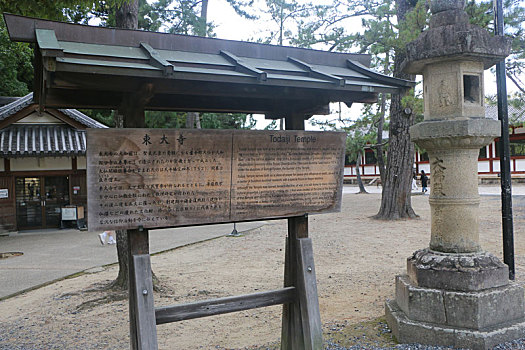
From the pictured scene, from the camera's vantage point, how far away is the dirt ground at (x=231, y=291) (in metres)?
4.86

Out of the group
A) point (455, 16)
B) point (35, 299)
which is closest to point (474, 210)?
point (455, 16)

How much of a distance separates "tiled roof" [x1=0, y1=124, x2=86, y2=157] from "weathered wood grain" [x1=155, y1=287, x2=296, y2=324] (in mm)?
11827

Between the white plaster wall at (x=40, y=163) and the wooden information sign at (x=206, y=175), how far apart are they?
13.7m

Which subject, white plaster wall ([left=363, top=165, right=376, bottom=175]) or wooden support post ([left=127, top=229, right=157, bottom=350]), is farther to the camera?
white plaster wall ([left=363, top=165, right=376, bottom=175])

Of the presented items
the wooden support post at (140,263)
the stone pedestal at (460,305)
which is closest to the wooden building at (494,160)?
the stone pedestal at (460,305)

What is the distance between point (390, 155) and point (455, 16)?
987 centimetres

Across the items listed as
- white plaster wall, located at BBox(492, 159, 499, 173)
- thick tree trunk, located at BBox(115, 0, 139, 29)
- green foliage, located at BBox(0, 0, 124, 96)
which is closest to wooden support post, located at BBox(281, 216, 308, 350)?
green foliage, located at BBox(0, 0, 124, 96)

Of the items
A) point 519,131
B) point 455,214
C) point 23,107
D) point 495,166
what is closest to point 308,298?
point 455,214

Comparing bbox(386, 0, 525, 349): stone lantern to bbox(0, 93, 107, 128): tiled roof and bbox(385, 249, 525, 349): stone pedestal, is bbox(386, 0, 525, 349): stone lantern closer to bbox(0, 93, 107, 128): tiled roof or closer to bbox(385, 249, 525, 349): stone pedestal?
bbox(385, 249, 525, 349): stone pedestal

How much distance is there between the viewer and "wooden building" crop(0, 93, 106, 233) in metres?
14.1

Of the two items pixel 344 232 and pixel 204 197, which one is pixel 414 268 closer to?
pixel 204 197

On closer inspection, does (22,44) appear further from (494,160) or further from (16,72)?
(494,160)

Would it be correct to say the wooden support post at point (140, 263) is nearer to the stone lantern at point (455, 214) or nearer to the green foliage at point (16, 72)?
the stone lantern at point (455, 214)

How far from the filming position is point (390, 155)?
14133 mm
